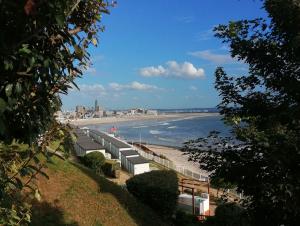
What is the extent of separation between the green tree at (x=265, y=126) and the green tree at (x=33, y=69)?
8.34ft

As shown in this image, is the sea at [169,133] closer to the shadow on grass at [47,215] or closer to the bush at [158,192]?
the bush at [158,192]

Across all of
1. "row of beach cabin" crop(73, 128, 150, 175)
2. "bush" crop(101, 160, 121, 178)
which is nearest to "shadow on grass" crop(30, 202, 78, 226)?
"bush" crop(101, 160, 121, 178)

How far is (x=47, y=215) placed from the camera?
33.7ft

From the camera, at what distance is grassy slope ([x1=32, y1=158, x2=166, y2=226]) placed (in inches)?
421

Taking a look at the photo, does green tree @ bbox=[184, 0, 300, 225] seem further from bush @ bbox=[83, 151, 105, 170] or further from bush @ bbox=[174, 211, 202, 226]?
bush @ bbox=[83, 151, 105, 170]

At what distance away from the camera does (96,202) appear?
12.4 m

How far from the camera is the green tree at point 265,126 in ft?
15.0

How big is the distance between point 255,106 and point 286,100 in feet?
1.48

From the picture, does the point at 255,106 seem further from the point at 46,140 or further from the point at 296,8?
the point at 46,140

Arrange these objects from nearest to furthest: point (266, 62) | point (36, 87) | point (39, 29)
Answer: point (39, 29), point (36, 87), point (266, 62)

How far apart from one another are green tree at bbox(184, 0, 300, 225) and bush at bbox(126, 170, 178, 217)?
28.6 ft

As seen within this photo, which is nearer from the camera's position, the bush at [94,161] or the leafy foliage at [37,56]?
the leafy foliage at [37,56]

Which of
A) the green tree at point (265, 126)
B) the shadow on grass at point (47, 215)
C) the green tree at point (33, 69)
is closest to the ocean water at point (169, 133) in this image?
the shadow on grass at point (47, 215)

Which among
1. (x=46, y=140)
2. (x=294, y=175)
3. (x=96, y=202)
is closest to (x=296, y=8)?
(x=294, y=175)
